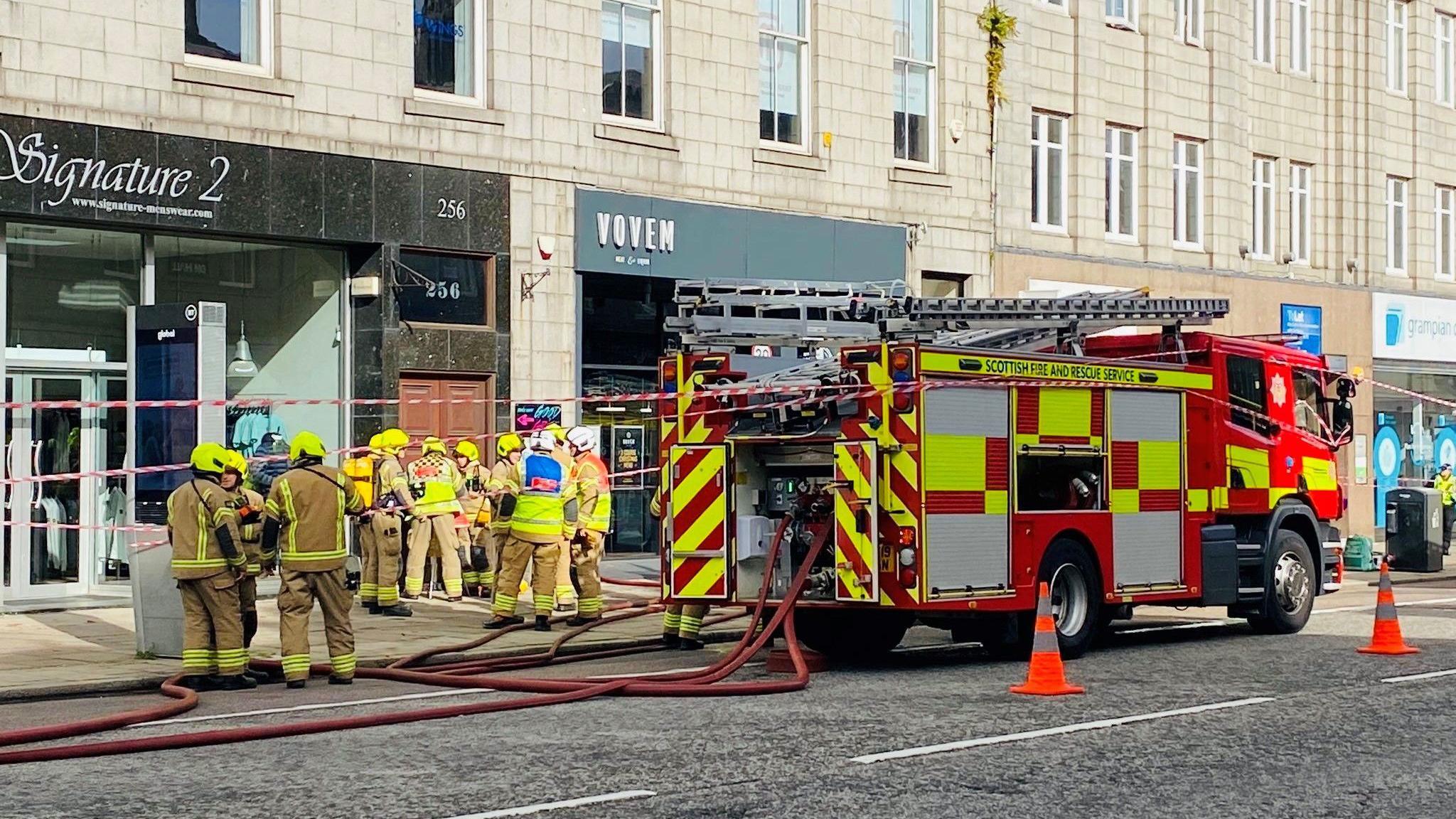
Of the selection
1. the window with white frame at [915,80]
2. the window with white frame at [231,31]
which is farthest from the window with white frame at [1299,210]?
the window with white frame at [231,31]

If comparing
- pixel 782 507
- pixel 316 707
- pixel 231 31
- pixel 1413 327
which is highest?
pixel 231 31

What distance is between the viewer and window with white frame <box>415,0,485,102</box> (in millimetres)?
21656

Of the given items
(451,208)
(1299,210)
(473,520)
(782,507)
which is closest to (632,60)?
(451,208)

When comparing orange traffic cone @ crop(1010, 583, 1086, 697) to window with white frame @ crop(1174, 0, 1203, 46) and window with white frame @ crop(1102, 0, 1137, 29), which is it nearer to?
window with white frame @ crop(1102, 0, 1137, 29)

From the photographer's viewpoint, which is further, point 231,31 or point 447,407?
point 447,407

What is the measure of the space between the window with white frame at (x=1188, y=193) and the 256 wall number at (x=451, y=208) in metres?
14.9

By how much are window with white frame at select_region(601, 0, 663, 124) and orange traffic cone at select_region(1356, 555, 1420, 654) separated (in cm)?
1131

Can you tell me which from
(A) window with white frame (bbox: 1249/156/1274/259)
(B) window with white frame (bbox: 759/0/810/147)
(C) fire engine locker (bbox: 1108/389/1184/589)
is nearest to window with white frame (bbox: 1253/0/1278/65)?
(A) window with white frame (bbox: 1249/156/1274/259)

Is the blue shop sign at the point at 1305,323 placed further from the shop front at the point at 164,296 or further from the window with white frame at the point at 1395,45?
the shop front at the point at 164,296

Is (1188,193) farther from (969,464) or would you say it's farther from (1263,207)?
(969,464)

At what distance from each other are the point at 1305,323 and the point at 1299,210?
7.33ft

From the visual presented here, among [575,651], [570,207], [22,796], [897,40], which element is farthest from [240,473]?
[897,40]

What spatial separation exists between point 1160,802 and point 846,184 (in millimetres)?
18205

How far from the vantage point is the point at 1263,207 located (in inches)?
1374
